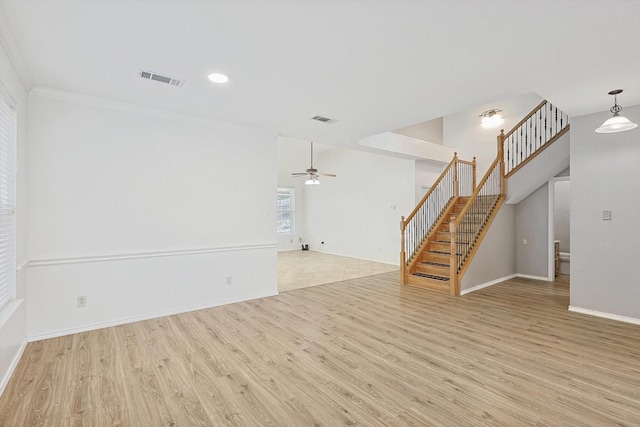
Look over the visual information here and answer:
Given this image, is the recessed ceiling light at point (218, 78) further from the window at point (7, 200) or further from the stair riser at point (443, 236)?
the stair riser at point (443, 236)

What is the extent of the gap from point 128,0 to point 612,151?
536 centimetres

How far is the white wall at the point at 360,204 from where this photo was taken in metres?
8.01

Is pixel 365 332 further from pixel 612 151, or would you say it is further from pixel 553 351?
pixel 612 151

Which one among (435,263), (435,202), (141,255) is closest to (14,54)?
(141,255)

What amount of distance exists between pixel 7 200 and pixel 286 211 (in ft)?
28.0

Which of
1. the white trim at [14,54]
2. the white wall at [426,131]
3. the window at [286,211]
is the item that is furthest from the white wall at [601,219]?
the window at [286,211]

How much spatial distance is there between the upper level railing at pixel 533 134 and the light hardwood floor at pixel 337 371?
10.9 ft

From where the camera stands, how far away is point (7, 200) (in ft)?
8.85

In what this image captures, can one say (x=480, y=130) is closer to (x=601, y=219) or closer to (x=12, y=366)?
(x=601, y=219)

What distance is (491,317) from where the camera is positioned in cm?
399

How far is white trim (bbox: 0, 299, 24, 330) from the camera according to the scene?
8.01 feet

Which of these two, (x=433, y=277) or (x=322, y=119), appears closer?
(x=322, y=119)

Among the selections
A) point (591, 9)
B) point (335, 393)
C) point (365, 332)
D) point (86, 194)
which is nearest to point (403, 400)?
point (335, 393)

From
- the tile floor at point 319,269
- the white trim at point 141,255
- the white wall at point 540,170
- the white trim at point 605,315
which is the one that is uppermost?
the white wall at point 540,170
